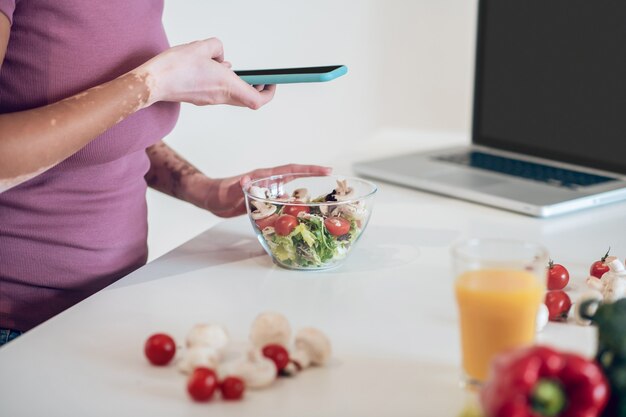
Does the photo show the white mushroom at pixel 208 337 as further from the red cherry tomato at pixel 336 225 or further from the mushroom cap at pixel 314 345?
the red cherry tomato at pixel 336 225

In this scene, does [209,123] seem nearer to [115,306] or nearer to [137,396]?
[115,306]

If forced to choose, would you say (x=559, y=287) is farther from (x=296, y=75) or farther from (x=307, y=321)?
(x=296, y=75)

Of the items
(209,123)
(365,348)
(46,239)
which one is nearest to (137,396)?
(365,348)

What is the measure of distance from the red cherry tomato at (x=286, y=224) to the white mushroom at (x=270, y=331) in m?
0.26

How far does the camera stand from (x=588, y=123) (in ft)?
5.40

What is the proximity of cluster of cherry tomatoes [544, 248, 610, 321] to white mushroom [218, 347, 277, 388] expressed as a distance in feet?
1.14

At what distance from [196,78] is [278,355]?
465 millimetres

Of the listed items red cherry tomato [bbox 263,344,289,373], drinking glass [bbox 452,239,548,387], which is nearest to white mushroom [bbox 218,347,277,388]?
red cherry tomato [bbox 263,344,289,373]

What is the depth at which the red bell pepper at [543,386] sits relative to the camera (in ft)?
1.94

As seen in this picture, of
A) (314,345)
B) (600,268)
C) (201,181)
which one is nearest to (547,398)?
(314,345)

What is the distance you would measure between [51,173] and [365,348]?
0.57 metres

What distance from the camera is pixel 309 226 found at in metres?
1.13

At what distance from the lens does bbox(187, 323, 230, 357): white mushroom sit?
874 millimetres

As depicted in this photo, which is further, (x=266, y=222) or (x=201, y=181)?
(x=201, y=181)
